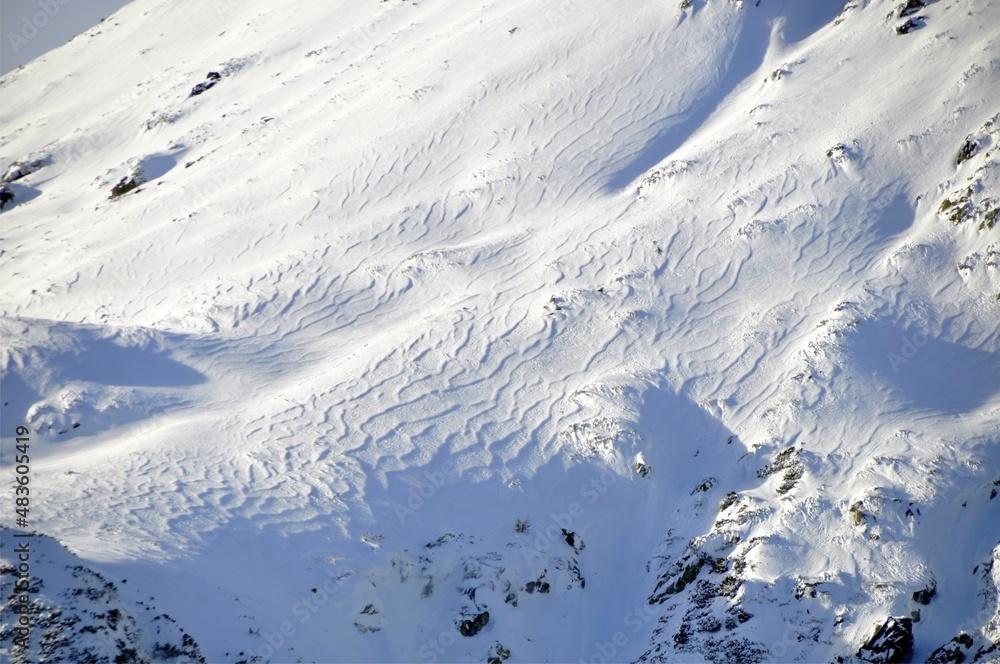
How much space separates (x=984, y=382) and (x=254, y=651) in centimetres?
2006

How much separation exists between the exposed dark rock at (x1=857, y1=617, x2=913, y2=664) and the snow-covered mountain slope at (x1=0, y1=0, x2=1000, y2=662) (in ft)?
0.25

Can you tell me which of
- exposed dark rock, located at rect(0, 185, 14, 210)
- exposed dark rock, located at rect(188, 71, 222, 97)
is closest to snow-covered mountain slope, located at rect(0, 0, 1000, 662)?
Answer: exposed dark rock, located at rect(0, 185, 14, 210)

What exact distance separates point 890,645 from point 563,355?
1169 cm

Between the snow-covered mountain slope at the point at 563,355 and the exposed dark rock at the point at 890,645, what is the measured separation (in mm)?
76

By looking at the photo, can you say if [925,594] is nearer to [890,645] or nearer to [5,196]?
[890,645]

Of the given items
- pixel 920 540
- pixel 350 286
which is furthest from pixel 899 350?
pixel 350 286

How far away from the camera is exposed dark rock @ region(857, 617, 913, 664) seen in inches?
581

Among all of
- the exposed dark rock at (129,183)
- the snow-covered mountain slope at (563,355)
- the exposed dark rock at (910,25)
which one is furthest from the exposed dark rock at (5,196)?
the exposed dark rock at (910,25)

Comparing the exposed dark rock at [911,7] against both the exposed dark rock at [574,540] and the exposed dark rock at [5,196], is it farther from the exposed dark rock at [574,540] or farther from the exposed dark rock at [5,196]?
the exposed dark rock at [5,196]

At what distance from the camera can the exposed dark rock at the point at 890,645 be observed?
14.8 meters

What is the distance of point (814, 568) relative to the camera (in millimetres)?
16594

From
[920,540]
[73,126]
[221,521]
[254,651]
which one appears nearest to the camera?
[254,651]

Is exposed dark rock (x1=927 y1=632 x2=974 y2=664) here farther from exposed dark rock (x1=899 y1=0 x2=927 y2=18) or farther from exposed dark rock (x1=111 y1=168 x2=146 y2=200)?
exposed dark rock (x1=111 y1=168 x2=146 y2=200)

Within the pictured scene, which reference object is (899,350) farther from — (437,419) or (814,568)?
(437,419)
